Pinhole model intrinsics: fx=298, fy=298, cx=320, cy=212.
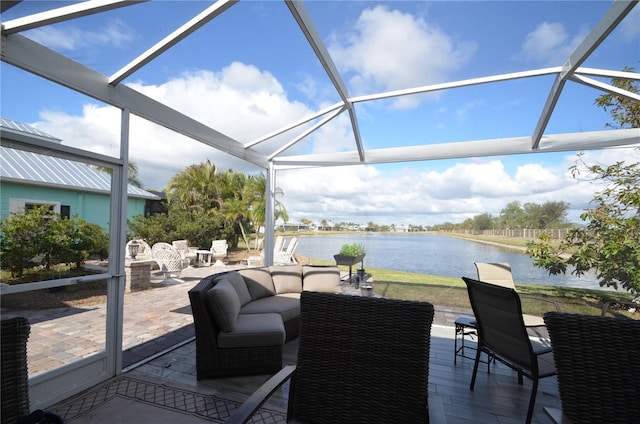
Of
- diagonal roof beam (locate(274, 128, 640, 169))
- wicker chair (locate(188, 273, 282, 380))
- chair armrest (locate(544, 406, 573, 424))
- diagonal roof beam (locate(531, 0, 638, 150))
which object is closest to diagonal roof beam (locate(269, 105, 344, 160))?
diagonal roof beam (locate(274, 128, 640, 169))

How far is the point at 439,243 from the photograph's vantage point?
6.04m

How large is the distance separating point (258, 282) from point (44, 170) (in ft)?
8.77

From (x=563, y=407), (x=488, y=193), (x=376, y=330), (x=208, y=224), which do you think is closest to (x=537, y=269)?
(x=488, y=193)

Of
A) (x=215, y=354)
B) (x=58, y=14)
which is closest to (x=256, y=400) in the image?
(x=215, y=354)

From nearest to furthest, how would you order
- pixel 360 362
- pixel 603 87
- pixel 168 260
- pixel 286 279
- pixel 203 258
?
pixel 360 362, pixel 603 87, pixel 286 279, pixel 168 260, pixel 203 258

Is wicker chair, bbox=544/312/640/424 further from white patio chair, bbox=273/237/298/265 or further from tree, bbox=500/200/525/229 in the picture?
white patio chair, bbox=273/237/298/265

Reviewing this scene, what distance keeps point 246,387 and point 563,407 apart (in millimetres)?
2372

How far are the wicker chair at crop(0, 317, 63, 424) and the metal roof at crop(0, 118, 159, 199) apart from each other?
1.56 m

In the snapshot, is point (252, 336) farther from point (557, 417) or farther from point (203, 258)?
point (203, 258)

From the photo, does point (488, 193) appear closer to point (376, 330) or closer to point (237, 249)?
point (376, 330)

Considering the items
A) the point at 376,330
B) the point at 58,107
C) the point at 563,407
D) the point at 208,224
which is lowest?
the point at 563,407

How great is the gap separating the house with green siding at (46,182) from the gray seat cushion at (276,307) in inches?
71.8

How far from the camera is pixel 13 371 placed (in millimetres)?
1246

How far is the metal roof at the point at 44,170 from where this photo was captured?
7.24 ft
